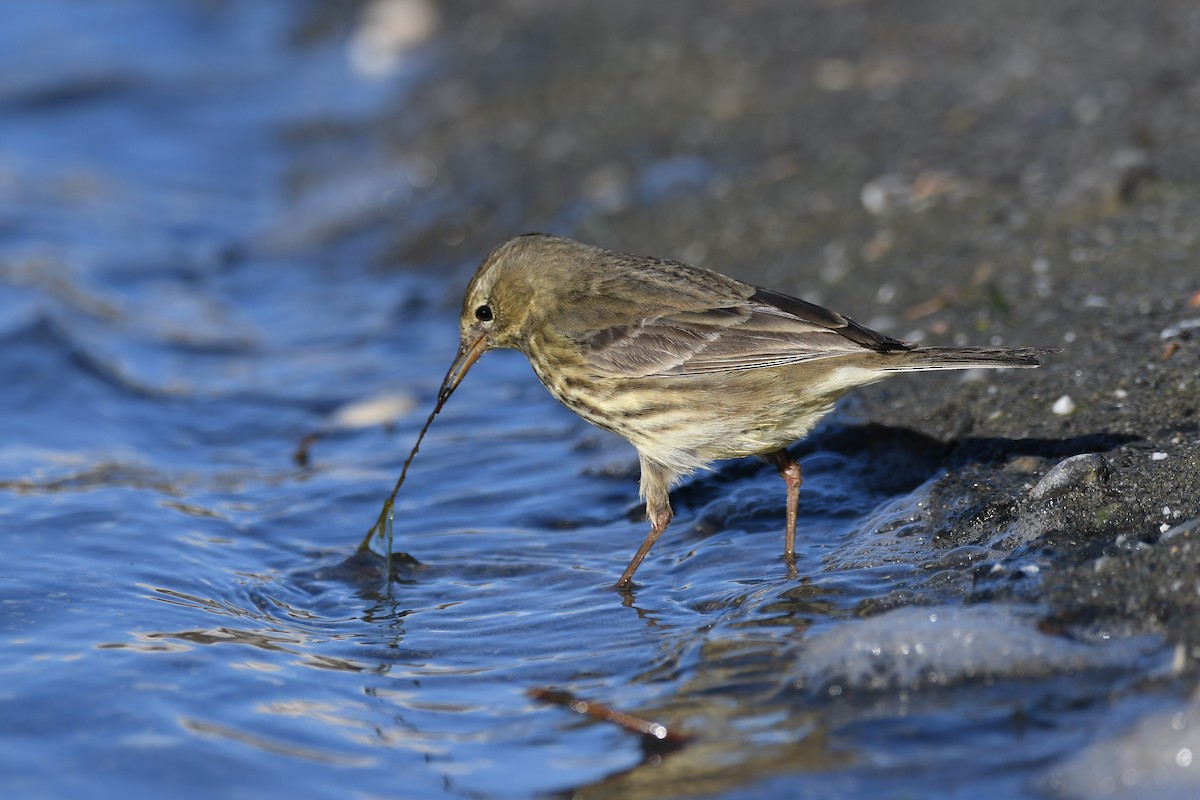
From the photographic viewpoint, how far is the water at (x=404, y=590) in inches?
168

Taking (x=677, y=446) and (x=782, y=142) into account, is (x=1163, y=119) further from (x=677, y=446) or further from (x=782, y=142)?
(x=677, y=446)

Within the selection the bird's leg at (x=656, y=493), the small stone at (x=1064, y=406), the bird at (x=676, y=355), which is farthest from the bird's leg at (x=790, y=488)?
the small stone at (x=1064, y=406)

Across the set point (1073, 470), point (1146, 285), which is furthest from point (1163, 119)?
point (1073, 470)

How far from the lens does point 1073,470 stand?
17.6ft

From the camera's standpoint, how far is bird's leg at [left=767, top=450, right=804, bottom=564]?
5.87 m

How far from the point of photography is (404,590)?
6.08m

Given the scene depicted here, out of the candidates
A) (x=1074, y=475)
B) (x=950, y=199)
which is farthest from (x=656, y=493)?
(x=950, y=199)

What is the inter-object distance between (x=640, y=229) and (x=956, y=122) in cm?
235

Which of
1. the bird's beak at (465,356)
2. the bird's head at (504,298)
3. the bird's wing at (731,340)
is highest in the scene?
the bird's head at (504,298)

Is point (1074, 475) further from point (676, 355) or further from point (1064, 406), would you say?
point (676, 355)

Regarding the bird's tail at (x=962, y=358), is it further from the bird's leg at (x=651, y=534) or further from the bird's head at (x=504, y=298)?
the bird's head at (x=504, y=298)

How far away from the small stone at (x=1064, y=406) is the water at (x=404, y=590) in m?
0.58

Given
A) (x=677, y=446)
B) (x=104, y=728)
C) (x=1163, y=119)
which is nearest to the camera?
(x=104, y=728)

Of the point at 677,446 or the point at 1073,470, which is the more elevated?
the point at 677,446
